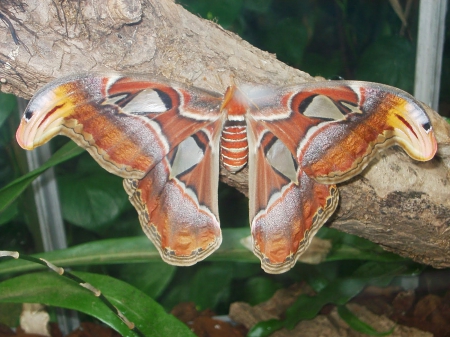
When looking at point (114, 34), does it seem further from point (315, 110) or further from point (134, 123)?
point (315, 110)

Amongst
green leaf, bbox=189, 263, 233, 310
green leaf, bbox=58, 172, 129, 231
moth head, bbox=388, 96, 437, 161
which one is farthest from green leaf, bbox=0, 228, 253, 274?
moth head, bbox=388, 96, 437, 161

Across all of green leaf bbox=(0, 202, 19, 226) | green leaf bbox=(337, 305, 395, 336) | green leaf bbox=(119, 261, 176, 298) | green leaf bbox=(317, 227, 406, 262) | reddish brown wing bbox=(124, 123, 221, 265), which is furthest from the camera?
green leaf bbox=(119, 261, 176, 298)

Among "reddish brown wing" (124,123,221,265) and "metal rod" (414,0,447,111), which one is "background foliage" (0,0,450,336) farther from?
"reddish brown wing" (124,123,221,265)

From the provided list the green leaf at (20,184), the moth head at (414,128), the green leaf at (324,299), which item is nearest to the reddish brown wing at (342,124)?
the moth head at (414,128)

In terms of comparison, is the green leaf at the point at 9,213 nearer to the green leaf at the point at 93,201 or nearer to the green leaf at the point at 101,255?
the green leaf at the point at 93,201

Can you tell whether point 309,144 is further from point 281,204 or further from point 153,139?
point 153,139

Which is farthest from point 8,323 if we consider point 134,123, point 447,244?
point 447,244
